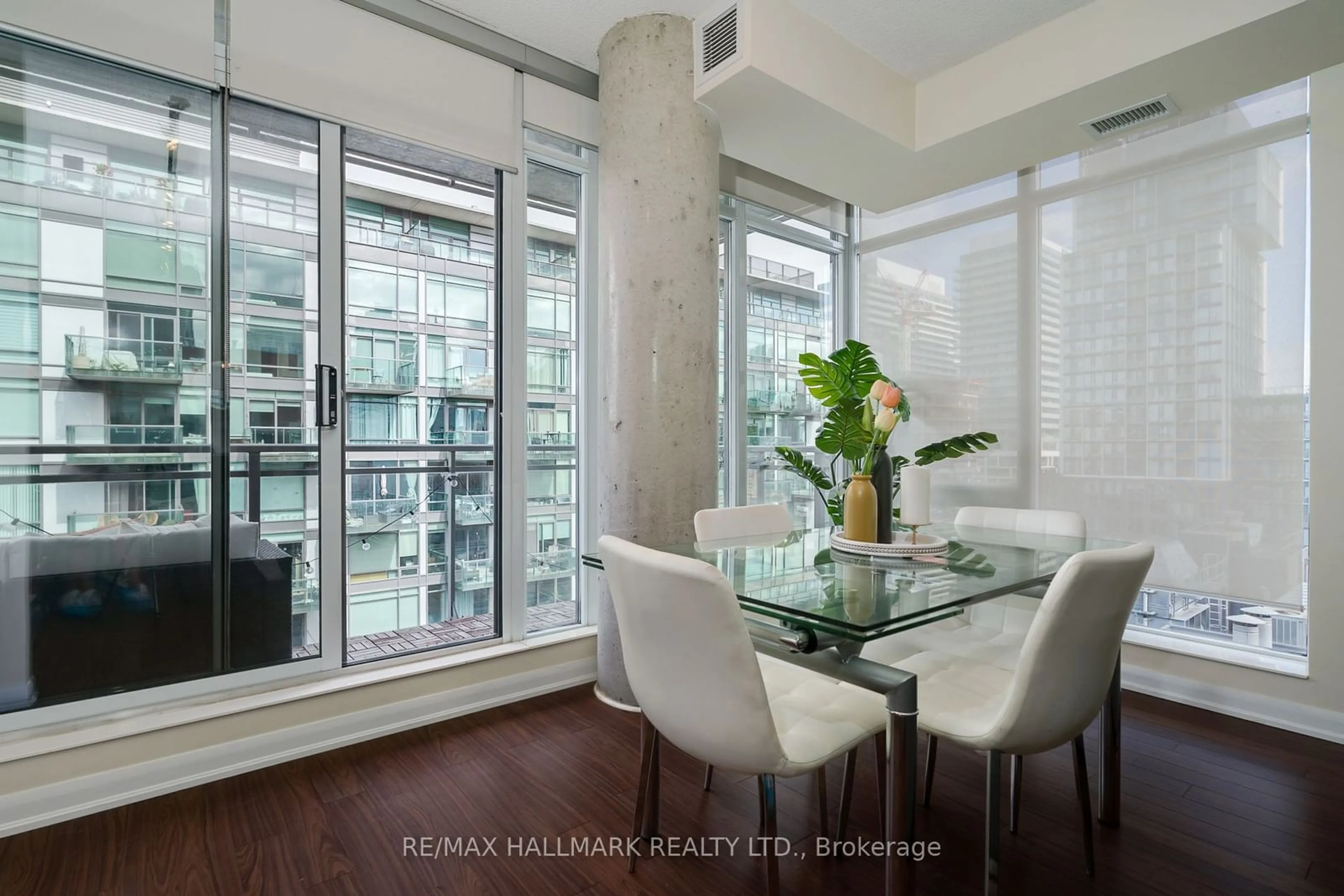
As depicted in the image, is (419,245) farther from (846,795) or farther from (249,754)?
(846,795)

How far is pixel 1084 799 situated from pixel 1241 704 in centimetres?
166

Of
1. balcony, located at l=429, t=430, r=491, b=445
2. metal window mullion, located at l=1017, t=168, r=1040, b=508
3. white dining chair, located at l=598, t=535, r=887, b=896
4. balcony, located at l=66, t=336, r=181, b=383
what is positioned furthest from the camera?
metal window mullion, located at l=1017, t=168, r=1040, b=508

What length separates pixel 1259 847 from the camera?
1.78 meters

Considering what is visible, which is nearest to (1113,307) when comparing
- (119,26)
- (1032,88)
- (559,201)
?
(1032,88)

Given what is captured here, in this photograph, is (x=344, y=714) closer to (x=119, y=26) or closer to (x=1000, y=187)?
(x=119, y=26)

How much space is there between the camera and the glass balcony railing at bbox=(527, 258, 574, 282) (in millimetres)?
3109

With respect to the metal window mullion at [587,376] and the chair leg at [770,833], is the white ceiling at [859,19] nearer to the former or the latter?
the metal window mullion at [587,376]

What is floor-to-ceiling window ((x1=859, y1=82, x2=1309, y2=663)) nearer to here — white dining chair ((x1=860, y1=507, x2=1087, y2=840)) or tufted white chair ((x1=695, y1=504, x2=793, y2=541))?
white dining chair ((x1=860, y1=507, x2=1087, y2=840))

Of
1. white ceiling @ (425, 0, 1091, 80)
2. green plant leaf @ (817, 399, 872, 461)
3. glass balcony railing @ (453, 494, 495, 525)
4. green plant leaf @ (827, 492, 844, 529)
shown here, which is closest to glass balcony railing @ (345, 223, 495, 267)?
white ceiling @ (425, 0, 1091, 80)

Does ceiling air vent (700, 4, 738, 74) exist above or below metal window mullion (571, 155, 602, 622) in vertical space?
above

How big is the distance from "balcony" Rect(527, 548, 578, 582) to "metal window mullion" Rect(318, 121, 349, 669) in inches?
33.3

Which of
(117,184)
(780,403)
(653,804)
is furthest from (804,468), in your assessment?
(117,184)

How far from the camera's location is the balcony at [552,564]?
3.14 metres

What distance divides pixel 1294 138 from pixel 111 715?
4903 mm
